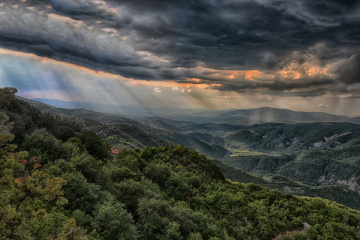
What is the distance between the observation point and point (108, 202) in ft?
80.1

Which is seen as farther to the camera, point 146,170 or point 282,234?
point 146,170

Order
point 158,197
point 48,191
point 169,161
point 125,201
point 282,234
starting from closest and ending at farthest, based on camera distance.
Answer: point 48,191
point 125,201
point 158,197
point 282,234
point 169,161

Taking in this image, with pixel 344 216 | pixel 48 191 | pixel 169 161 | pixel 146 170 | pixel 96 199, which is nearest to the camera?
pixel 48 191

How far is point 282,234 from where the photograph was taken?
41.2 m

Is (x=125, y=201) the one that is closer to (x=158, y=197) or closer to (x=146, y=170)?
(x=158, y=197)

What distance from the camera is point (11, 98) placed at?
49469 millimetres

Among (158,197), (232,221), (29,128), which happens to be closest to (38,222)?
(158,197)

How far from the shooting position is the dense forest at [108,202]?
13.9 m

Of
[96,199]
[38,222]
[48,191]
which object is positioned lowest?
[96,199]

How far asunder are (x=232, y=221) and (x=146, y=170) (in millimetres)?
25113

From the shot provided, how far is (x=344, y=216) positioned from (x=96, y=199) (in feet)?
189

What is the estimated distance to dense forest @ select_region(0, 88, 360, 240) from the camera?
546 inches

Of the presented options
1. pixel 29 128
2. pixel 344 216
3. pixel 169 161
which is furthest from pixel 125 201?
pixel 344 216

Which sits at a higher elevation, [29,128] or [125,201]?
[29,128]
